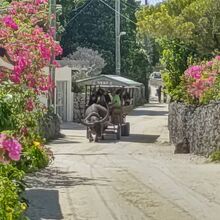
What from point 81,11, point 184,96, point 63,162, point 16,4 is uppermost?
point 81,11

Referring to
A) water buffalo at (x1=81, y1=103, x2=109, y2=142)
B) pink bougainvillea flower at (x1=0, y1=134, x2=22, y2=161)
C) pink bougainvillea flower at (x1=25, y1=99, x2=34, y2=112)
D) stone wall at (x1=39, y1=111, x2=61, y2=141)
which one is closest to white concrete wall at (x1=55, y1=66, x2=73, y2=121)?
stone wall at (x1=39, y1=111, x2=61, y2=141)

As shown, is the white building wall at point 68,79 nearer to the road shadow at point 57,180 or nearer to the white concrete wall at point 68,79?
the white concrete wall at point 68,79

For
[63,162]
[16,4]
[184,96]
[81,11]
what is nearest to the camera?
[16,4]

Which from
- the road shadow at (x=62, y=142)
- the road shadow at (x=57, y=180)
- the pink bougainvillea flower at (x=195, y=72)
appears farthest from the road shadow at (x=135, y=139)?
the road shadow at (x=57, y=180)

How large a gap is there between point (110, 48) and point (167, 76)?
1231 inches

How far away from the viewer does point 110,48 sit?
194ft

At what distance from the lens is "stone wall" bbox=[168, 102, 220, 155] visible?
66.4ft

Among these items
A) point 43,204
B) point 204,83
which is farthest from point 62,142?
point 43,204

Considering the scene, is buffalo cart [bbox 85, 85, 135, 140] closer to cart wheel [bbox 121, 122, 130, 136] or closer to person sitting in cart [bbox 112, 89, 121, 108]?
cart wheel [bbox 121, 122, 130, 136]

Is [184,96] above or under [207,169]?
above

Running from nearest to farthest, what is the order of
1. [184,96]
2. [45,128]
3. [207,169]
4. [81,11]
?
[207,169] < [184,96] < [45,128] < [81,11]

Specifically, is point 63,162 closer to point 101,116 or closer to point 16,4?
point 16,4

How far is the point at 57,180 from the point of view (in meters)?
14.4

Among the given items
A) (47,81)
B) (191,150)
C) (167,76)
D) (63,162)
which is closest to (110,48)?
(167,76)
